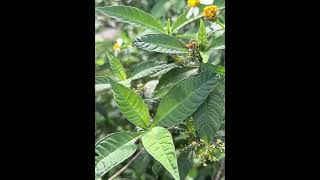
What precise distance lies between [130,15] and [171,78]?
149mm

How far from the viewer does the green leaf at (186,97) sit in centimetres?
86

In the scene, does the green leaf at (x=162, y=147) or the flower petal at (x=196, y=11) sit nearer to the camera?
the green leaf at (x=162, y=147)

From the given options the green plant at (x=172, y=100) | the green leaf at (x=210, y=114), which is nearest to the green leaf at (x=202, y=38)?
the green plant at (x=172, y=100)

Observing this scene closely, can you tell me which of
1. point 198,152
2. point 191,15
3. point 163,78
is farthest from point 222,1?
point 198,152

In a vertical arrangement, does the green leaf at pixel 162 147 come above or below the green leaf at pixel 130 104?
below

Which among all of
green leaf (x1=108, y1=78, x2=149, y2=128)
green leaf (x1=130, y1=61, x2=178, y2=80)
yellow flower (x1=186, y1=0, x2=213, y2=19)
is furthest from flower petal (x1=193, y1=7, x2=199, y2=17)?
green leaf (x1=108, y1=78, x2=149, y2=128)

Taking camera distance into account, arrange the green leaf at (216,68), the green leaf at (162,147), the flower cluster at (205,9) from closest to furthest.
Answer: the green leaf at (162,147) → the green leaf at (216,68) → the flower cluster at (205,9)

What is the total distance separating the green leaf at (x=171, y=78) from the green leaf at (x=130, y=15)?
0.10 meters

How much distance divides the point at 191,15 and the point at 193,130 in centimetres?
24

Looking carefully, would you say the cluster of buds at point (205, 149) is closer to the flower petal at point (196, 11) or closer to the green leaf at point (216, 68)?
the green leaf at point (216, 68)

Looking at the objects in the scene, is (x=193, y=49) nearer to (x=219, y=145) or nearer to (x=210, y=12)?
(x=210, y=12)

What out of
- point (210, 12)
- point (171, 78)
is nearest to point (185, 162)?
point (171, 78)

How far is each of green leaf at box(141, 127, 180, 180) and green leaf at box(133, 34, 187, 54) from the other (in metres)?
0.18
